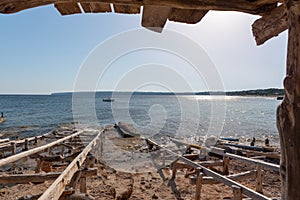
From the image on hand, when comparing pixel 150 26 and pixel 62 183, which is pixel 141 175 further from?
pixel 150 26

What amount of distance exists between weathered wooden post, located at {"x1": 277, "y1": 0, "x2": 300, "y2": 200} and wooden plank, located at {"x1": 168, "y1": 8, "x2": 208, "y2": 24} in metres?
0.78

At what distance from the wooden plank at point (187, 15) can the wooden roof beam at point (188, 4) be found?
19 cm

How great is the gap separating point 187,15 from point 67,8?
1107mm

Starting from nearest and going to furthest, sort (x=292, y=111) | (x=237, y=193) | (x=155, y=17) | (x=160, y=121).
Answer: (x=292, y=111)
(x=155, y=17)
(x=237, y=193)
(x=160, y=121)

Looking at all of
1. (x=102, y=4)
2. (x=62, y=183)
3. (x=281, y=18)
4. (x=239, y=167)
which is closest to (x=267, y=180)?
(x=239, y=167)

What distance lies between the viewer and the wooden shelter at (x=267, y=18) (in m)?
1.48

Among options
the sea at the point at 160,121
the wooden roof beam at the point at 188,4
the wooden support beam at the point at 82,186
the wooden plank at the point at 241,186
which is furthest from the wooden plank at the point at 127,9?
the wooden support beam at the point at 82,186

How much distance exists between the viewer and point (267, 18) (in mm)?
2018

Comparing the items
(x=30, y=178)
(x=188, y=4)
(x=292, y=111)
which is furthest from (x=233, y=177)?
(x=188, y=4)

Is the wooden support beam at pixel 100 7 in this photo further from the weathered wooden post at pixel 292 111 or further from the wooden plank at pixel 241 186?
the wooden plank at pixel 241 186

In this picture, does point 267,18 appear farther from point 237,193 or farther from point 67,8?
point 237,193

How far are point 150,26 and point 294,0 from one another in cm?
131

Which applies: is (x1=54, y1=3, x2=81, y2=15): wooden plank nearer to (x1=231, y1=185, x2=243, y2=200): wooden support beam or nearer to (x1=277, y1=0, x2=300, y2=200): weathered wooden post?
(x1=277, y1=0, x2=300, y2=200): weathered wooden post

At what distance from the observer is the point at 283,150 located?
5.33 feet
